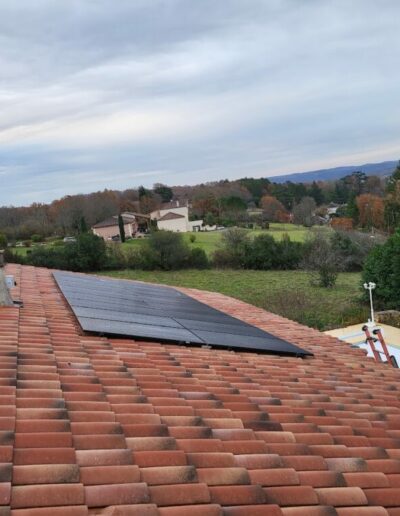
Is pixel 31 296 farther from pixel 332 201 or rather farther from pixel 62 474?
pixel 332 201

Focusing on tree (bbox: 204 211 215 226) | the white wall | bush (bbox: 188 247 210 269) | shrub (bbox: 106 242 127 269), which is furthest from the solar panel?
the white wall

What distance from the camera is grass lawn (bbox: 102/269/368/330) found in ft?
84.5

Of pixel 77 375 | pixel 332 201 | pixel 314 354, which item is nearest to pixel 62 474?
pixel 77 375

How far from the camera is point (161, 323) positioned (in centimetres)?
689

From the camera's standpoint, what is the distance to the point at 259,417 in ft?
12.0

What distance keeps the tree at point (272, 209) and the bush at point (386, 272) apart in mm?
55181

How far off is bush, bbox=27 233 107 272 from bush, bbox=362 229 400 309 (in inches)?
953

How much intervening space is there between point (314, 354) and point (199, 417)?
3.97m

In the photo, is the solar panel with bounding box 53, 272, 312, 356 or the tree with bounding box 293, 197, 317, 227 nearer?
the solar panel with bounding box 53, 272, 312, 356

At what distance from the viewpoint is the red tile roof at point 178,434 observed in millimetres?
2240

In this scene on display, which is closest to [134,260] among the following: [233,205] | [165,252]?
[165,252]

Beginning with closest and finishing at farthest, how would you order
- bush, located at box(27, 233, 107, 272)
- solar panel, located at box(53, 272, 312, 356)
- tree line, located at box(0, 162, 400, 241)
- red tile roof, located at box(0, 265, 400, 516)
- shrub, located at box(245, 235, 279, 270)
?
red tile roof, located at box(0, 265, 400, 516), solar panel, located at box(53, 272, 312, 356), bush, located at box(27, 233, 107, 272), shrub, located at box(245, 235, 279, 270), tree line, located at box(0, 162, 400, 241)

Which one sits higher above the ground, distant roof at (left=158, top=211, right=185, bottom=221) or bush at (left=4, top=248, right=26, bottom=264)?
distant roof at (left=158, top=211, right=185, bottom=221)

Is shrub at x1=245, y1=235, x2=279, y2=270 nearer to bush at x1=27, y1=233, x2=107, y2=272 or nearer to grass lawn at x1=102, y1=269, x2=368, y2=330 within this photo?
grass lawn at x1=102, y1=269, x2=368, y2=330
